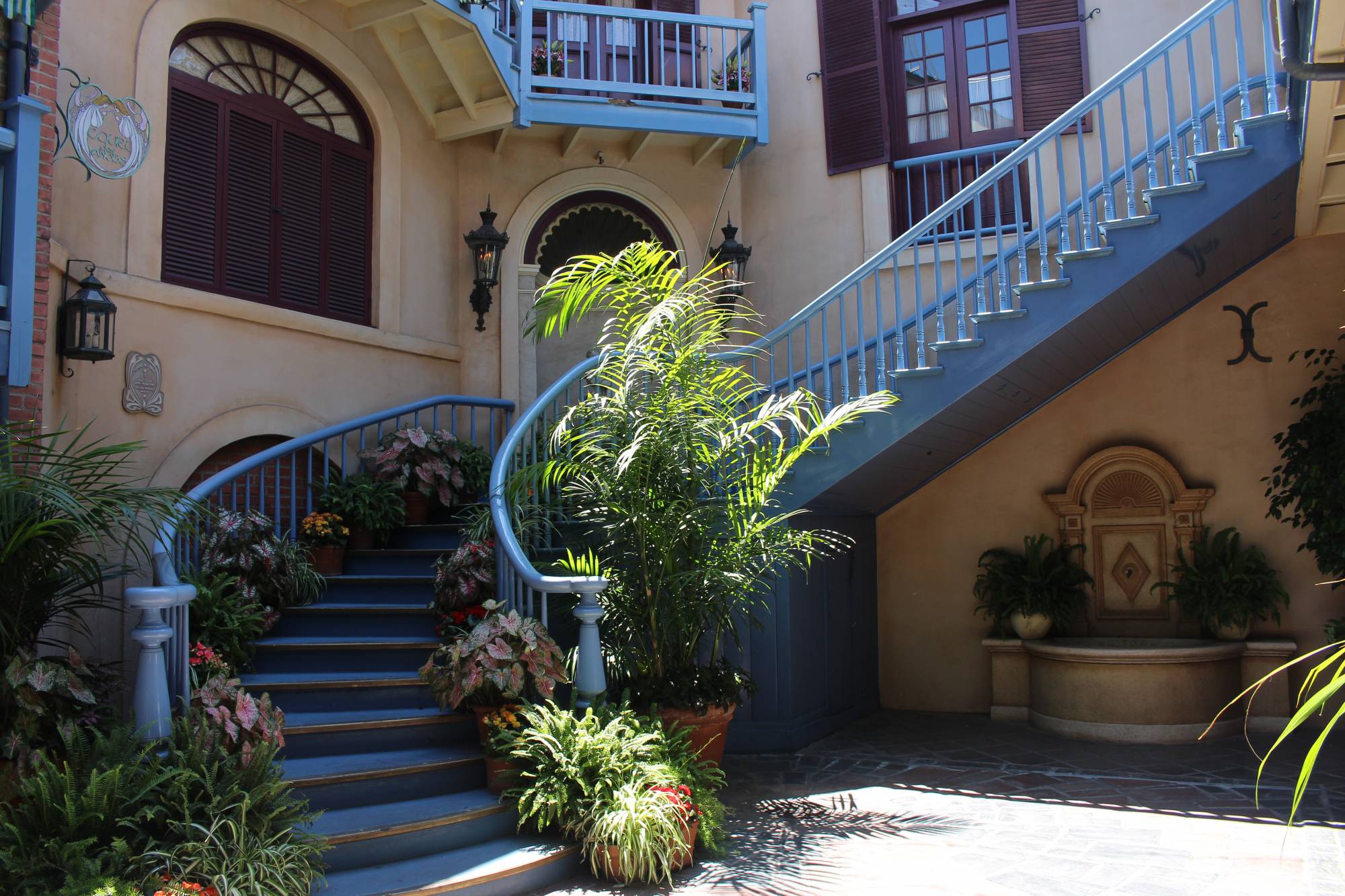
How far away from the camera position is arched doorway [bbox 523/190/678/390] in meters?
8.75

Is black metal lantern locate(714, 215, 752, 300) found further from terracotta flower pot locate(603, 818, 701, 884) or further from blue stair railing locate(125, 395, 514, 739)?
terracotta flower pot locate(603, 818, 701, 884)

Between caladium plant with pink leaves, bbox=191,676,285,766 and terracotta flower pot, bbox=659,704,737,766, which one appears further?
terracotta flower pot, bbox=659,704,737,766

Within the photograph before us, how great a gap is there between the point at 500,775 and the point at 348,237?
4604 mm

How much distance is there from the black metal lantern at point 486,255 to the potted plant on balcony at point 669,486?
263cm

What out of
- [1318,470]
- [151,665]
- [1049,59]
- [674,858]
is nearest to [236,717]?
[151,665]

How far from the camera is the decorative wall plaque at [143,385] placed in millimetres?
6039

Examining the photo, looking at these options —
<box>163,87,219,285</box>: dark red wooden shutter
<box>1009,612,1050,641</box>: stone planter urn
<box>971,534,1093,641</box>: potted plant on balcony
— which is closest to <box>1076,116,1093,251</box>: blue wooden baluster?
<box>971,534,1093,641</box>: potted plant on balcony

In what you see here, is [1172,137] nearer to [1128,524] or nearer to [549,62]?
[1128,524]

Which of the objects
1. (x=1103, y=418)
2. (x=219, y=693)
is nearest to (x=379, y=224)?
(x=219, y=693)

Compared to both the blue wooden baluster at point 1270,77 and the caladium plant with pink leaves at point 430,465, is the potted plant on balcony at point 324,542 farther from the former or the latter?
the blue wooden baluster at point 1270,77

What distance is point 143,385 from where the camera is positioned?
6.12 meters

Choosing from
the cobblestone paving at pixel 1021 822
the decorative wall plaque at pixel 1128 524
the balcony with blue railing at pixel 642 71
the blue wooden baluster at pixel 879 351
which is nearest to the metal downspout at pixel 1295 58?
the blue wooden baluster at pixel 879 351

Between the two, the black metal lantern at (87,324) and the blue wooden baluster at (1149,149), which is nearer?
the black metal lantern at (87,324)

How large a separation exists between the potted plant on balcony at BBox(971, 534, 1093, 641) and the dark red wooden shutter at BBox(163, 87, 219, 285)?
19.5 feet
